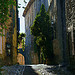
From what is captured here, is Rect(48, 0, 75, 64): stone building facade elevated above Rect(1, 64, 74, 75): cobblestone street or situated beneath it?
elevated above

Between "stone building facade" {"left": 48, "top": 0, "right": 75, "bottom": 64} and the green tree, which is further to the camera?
the green tree

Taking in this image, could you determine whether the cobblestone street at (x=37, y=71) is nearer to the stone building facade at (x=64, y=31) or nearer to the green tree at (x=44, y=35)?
the stone building facade at (x=64, y=31)

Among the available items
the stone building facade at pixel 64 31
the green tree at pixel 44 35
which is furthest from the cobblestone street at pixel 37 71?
the green tree at pixel 44 35

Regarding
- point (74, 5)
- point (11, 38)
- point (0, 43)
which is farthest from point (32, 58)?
point (74, 5)

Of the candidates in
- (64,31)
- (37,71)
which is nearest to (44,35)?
(64,31)

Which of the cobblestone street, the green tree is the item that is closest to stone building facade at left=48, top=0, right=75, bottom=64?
the green tree

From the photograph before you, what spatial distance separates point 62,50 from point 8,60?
247 inches

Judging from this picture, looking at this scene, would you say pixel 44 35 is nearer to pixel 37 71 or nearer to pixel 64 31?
pixel 64 31

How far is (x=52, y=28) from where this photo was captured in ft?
61.5

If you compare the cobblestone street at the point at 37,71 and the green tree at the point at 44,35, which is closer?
the cobblestone street at the point at 37,71

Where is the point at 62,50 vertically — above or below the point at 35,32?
below

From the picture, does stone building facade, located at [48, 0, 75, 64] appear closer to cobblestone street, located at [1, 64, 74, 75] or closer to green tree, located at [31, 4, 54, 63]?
green tree, located at [31, 4, 54, 63]

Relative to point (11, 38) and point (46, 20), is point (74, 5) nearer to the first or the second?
point (46, 20)

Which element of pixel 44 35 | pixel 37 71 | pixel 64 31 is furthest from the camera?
pixel 44 35
